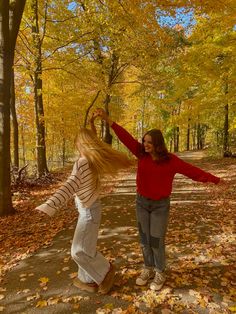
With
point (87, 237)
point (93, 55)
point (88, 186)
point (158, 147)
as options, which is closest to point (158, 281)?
point (87, 237)

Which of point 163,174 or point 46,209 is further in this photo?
point 163,174

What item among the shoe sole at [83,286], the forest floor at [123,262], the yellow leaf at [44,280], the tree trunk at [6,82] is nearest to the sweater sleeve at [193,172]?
the forest floor at [123,262]

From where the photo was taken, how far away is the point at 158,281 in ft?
13.0

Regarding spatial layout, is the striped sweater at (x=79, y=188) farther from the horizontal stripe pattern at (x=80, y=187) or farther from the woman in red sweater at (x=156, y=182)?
the woman in red sweater at (x=156, y=182)

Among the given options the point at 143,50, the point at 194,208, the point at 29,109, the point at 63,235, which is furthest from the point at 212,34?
the point at 29,109

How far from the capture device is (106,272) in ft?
12.6

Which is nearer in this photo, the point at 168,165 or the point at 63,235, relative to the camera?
the point at 168,165

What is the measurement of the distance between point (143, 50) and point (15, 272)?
11.9 m

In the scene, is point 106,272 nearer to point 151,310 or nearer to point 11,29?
point 151,310

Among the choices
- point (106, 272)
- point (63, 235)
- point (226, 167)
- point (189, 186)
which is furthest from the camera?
point (226, 167)

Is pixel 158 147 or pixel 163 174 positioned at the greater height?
pixel 158 147

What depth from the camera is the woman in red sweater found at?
145 inches

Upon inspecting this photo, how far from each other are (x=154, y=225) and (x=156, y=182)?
57cm

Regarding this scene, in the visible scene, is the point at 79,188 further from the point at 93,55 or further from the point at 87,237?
the point at 93,55
